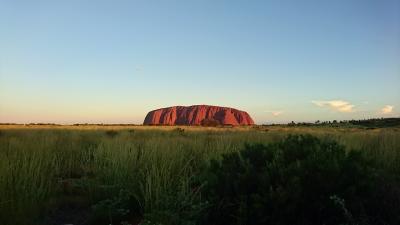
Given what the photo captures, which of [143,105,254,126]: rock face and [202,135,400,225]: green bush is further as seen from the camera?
[143,105,254,126]: rock face

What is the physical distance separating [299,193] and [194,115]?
148751 mm

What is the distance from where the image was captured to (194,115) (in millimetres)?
153375

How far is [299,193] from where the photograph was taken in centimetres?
465

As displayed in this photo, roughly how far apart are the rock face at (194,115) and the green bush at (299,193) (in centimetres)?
13640

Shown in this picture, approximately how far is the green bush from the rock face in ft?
447

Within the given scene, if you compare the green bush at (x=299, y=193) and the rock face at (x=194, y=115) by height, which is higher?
the rock face at (x=194, y=115)

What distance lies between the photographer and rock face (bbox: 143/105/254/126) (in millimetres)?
147000

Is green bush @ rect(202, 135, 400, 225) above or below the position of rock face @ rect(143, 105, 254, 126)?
below

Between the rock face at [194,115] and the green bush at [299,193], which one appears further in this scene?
the rock face at [194,115]

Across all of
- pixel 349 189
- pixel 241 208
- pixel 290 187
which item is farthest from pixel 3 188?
pixel 349 189

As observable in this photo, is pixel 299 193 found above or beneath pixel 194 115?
beneath

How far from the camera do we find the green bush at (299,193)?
4.60 meters

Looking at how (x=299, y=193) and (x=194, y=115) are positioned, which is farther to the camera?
(x=194, y=115)

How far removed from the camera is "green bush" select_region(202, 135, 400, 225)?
4.60 metres
